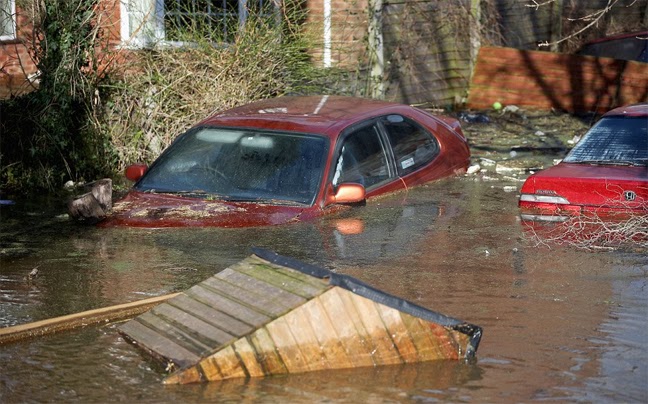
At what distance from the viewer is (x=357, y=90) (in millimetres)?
16828

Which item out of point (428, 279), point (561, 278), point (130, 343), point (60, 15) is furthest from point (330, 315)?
point (60, 15)

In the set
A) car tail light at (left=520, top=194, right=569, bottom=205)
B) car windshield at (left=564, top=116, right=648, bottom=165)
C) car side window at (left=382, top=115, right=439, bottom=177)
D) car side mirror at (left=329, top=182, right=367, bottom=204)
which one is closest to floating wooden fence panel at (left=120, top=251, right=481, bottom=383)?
car side mirror at (left=329, top=182, right=367, bottom=204)

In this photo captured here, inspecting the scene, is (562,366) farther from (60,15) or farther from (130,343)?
(60,15)

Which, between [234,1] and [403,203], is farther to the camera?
[234,1]

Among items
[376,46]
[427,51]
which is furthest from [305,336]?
[427,51]

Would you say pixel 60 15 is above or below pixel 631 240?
above

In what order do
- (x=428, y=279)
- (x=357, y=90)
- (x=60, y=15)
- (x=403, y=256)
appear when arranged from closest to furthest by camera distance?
(x=428, y=279) < (x=403, y=256) < (x=60, y=15) < (x=357, y=90)

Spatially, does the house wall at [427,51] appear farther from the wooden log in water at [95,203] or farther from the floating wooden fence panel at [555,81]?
the wooden log in water at [95,203]

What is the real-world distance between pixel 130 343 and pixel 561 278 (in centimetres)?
318

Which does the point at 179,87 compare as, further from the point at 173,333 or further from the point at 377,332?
the point at 377,332

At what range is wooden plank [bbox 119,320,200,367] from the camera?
18.0 feet

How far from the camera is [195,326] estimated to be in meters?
5.82

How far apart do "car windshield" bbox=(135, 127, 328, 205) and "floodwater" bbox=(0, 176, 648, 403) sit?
460 millimetres

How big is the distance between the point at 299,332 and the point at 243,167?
149 inches
